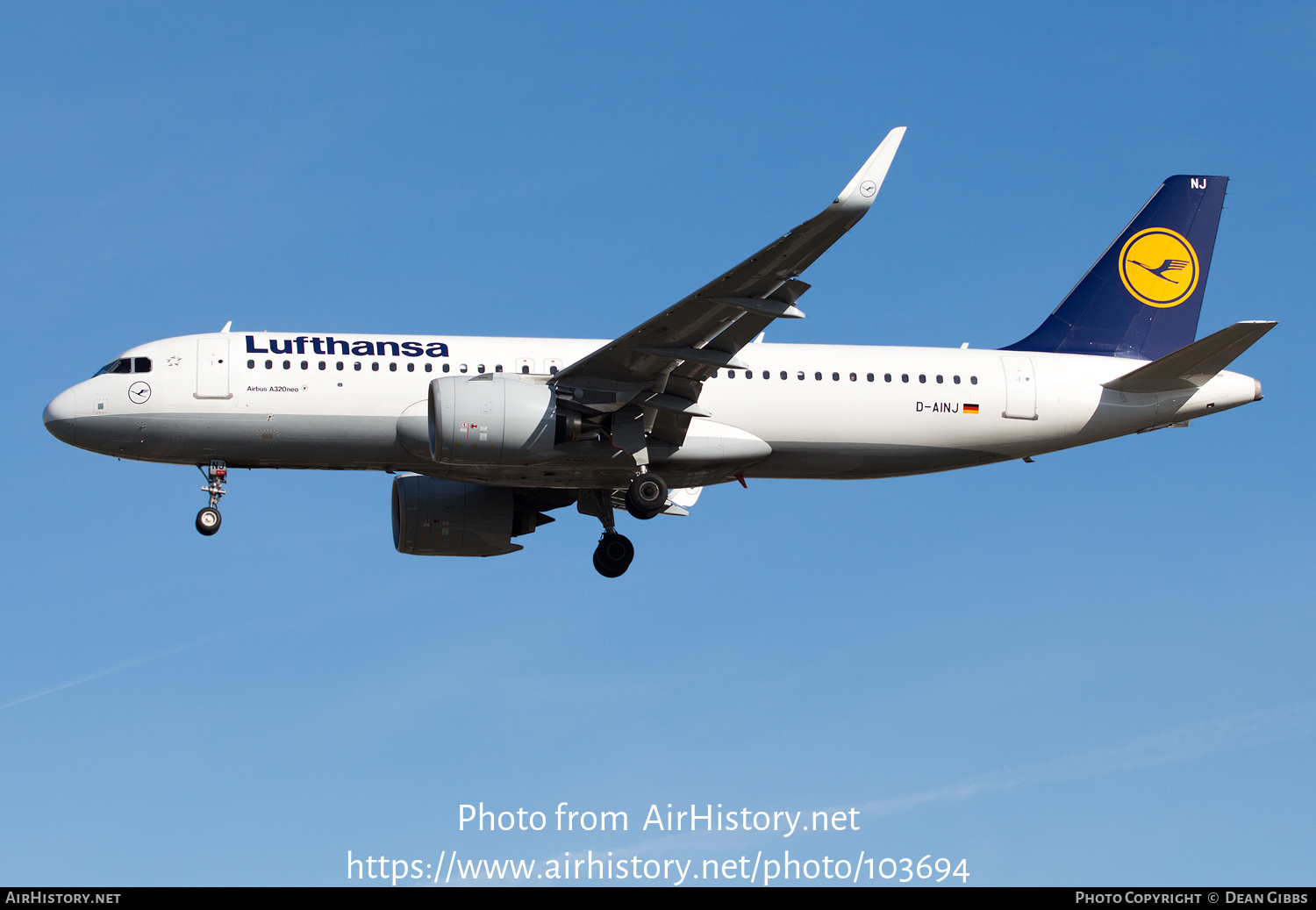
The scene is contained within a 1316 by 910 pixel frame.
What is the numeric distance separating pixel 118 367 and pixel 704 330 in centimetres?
1208

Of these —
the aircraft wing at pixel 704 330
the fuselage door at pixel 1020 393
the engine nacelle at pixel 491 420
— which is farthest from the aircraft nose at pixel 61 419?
the fuselage door at pixel 1020 393

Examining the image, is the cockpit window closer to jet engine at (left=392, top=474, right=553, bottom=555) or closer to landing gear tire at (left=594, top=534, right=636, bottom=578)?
jet engine at (left=392, top=474, right=553, bottom=555)

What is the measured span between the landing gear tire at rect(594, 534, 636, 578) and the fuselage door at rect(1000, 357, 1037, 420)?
8958 millimetres

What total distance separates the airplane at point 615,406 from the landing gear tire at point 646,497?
0.13ft

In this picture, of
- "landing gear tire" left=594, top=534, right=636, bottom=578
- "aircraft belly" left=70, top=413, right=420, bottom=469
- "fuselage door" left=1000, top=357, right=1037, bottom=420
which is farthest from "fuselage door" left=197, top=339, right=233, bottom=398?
"fuselage door" left=1000, top=357, right=1037, bottom=420

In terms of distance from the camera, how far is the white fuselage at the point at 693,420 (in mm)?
31328

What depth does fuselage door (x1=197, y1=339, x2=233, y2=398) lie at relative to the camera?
31344 millimetres

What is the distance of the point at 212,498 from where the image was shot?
32.1m

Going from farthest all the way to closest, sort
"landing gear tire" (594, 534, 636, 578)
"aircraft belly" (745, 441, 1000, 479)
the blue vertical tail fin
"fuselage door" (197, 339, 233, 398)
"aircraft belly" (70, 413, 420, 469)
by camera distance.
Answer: the blue vertical tail fin < "landing gear tire" (594, 534, 636, 578) < "aircraft belly" (745, 441, 1000, 479) < "fuselage door" (197, 339, 233, 398) < "aircraft belly" (70, 413, 420, 469)

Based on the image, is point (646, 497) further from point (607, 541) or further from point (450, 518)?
point (450, 518)

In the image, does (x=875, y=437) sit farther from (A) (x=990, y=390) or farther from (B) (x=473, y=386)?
(B) (x=473, y=386)

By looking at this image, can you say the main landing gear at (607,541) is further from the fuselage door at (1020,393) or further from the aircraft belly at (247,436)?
the fuselage door at (1020,393)
